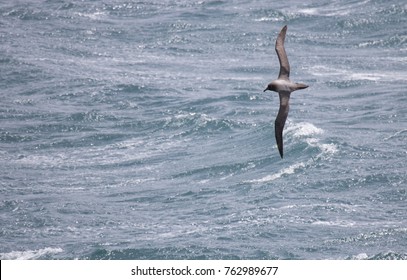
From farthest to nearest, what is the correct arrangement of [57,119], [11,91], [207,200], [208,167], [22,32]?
[22,32]
[11,91]
[57,119]
[208,167]
[207,200]

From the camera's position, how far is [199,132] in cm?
7294

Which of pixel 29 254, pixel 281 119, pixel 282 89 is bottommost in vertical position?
pixel 29 254

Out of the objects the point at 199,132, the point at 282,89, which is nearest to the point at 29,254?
the point at 199,132

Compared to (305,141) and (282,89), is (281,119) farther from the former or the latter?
(305,141)

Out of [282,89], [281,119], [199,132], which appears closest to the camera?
[281,119]

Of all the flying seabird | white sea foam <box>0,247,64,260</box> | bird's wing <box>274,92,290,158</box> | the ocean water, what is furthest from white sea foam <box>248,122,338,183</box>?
bird's wing <box>274,92,290,158</box>

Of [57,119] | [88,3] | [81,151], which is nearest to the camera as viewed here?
[81,151]

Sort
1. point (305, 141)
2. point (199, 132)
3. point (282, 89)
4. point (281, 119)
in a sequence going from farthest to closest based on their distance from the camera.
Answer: point (199, 132), point (305, 141), point (282, 89), point (281, 119)

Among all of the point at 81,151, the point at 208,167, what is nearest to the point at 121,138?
the point at 81,151

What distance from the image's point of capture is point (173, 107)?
77312 millimetres

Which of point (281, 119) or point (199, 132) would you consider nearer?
point (281, 119)
